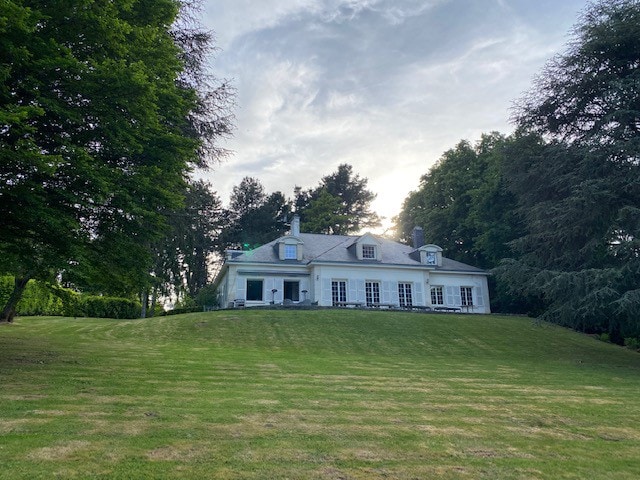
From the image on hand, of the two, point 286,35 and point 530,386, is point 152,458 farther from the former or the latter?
point 286,35

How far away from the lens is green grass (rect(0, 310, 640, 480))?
4.07 m

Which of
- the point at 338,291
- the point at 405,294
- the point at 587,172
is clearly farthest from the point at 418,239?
the point at 587,172

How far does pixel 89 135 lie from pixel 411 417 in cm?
730

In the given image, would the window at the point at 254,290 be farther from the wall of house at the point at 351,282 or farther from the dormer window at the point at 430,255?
the dormer window at the point at 430,255

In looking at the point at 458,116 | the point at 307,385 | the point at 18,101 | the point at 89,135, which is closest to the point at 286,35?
the point at 458,116

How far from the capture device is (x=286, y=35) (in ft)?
43.0

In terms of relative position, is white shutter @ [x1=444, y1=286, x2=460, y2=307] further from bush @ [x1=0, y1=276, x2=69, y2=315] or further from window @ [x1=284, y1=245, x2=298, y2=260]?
bush @ [x1=0, y1=276, x2=69, y2=315]

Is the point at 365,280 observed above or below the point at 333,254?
below

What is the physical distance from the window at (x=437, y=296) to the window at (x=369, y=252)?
4.66 metres

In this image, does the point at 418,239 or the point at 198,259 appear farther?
the point at 198,259

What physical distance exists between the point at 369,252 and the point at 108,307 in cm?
1559

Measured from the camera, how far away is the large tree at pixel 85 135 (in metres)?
7.00

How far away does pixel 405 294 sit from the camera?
91.4ft

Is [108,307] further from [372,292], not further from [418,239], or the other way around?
[418,239]
